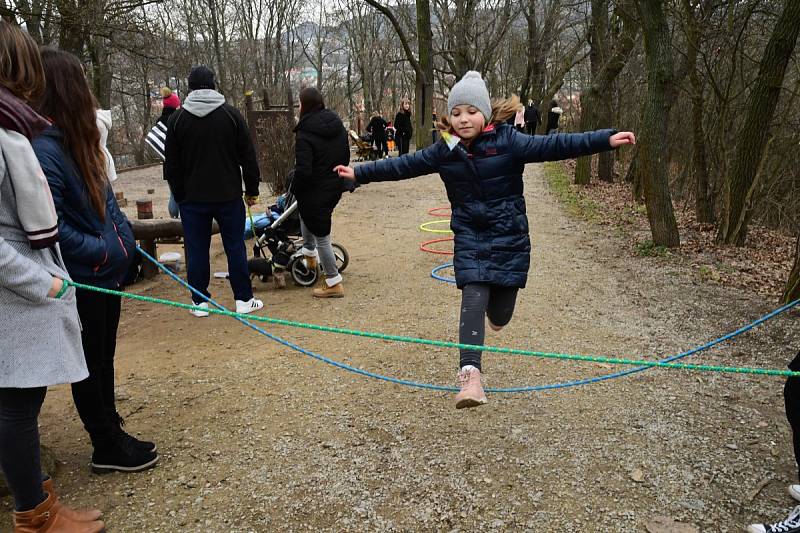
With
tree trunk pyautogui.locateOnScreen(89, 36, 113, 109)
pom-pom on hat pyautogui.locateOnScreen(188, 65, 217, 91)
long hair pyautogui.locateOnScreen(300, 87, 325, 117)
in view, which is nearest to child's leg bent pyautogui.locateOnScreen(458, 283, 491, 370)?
pom-pom on hat pyautogui.locateOnScreen(188, 65, 217, 91)

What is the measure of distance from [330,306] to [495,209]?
3.04 metres

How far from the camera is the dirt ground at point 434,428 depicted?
114 inches

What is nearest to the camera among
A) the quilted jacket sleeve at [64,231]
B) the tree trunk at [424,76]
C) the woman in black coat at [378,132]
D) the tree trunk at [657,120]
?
the quilted jacket sleeve at [64,231]

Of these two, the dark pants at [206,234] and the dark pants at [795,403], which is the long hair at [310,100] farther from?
the dark pants at [795,403]

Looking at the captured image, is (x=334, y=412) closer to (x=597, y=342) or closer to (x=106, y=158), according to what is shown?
(x=106, y=158)

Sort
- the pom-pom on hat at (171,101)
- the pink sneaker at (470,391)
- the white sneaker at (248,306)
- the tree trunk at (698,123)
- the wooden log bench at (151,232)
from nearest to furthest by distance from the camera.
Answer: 1. the pink sneaker at (470,391)
2. the white sneaker at (248,306)
3. the wooden log bench at (151,232)
4. the pom-pom on hat at (171,101)
5. the tree trunk at (698,123)

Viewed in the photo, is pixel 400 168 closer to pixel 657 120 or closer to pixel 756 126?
pixel 657 120

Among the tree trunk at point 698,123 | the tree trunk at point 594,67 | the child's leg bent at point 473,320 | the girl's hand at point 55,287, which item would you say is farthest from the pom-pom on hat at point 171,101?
the tree trunk at point 594,67

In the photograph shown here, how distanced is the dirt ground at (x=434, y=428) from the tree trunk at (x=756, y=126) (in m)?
2.77

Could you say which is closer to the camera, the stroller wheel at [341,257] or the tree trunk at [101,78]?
Result: the stroller wheel at [341,257]

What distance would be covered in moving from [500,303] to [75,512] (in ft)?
7.68

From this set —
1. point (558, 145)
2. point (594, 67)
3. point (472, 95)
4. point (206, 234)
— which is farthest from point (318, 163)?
point (594, 67)

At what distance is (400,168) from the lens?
11.6ft

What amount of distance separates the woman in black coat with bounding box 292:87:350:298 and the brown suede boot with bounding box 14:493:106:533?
148 inches
